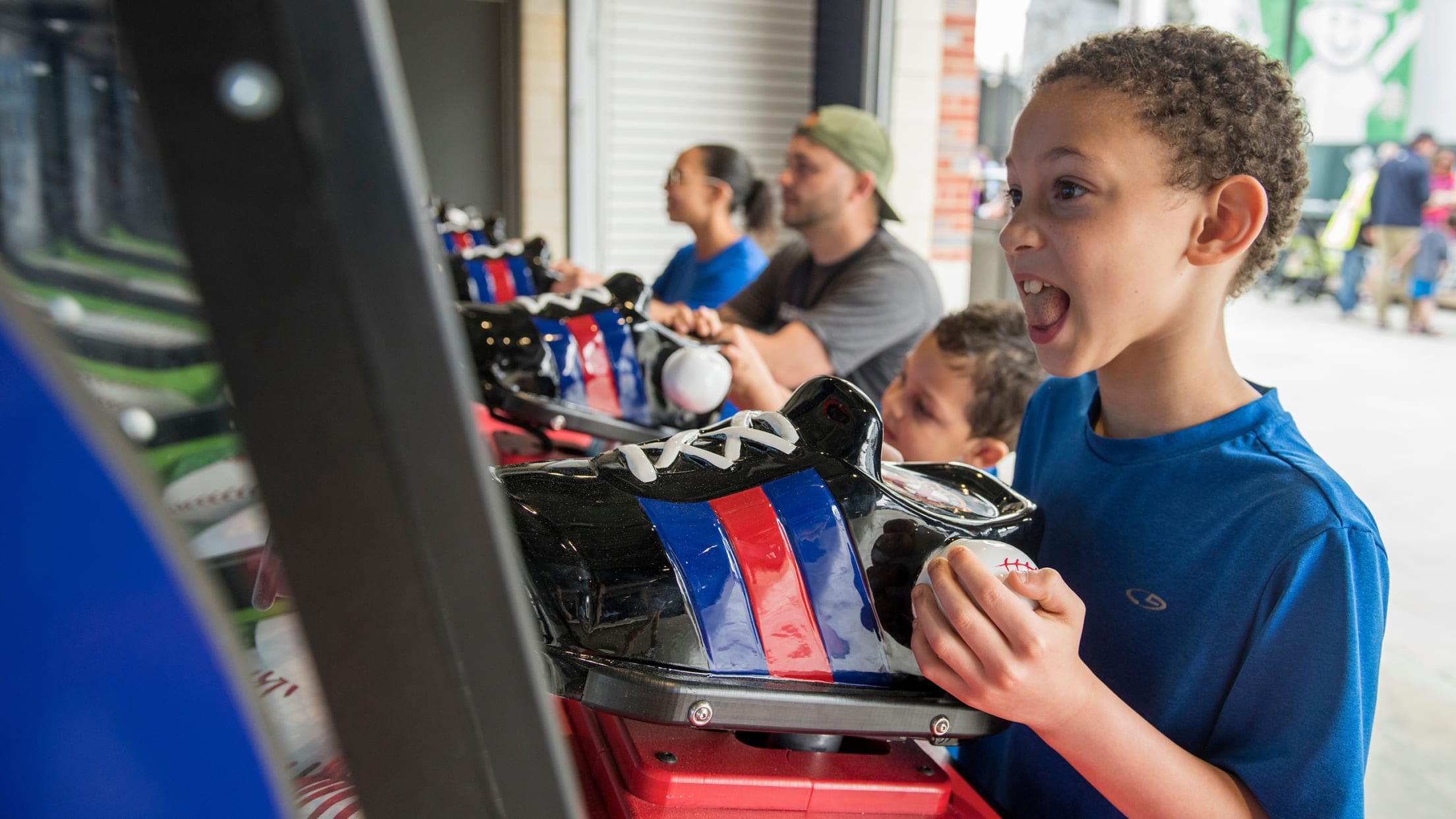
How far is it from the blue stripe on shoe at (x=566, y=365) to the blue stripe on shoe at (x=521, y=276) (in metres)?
1.56

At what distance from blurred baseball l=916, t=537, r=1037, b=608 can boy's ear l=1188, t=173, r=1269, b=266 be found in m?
0.33

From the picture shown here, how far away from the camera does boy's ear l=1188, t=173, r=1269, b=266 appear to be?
2.97 feet

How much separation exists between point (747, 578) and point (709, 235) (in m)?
3.07

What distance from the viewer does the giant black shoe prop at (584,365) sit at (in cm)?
178

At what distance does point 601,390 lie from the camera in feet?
5.94

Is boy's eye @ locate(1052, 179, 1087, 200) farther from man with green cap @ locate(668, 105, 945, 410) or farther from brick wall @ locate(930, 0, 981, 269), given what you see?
brick wall @ locate(930, 0, 981, 269)

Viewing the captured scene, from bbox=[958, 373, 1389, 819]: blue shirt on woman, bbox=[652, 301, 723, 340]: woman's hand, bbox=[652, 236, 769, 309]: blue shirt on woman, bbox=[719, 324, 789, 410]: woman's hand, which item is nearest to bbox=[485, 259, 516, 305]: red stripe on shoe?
bbox=[652, 236, 769, 309]: blue shirt on woman

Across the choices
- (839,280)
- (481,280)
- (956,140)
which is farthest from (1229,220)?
(956,140)

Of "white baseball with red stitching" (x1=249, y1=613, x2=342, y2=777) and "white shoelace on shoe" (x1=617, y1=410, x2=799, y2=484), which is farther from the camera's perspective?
"white shoelace on shoe" (x1=617, y1=410, x2=799, y2=484)

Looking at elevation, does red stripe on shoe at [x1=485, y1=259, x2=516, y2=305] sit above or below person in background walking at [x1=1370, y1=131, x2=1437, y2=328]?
below

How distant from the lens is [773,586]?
2.53ft

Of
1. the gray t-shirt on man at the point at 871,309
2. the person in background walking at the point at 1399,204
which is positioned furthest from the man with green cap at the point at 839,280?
the person in background walking at the point at 1399,204

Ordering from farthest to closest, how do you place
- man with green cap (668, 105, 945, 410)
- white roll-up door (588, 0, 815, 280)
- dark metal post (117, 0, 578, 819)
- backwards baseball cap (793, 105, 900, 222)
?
white roll-up door (588, 0, 815, 280)
backwards baseball cap (793, 105, 900, 222)
man with green cap (668, 105, 945, 410)
dark metal post (117, 0, 578, 819)

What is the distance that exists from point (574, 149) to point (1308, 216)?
10026 mm
